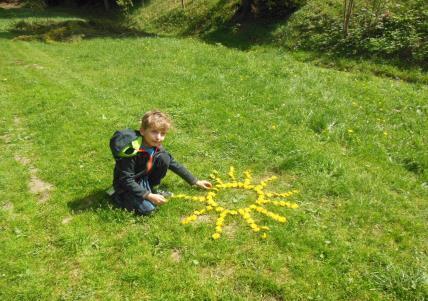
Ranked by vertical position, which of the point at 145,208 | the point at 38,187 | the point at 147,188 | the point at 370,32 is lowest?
the point at 38,187

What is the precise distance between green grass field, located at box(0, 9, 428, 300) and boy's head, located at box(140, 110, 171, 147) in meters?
1.38

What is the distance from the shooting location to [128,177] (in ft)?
20.9

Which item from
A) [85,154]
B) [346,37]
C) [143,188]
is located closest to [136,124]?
[85,154]

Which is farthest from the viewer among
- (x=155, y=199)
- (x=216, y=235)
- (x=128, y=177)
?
(x=155, y=199)

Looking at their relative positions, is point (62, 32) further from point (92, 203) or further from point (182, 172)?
point (182, 172)

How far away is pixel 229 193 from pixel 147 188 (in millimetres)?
1635

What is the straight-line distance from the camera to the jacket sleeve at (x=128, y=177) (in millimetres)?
6340

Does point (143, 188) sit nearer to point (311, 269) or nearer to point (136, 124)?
point (311, 269)

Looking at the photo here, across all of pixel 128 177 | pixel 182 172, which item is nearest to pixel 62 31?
pixel 182 172

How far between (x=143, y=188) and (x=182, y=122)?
4.52 metres

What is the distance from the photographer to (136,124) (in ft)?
35.3

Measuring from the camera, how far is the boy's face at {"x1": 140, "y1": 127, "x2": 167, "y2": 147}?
6316 millimetres

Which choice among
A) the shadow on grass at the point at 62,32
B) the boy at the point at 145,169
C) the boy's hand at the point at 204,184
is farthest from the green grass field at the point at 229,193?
the shadow on grass at the point at 62,32

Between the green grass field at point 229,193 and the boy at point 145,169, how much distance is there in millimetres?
288
